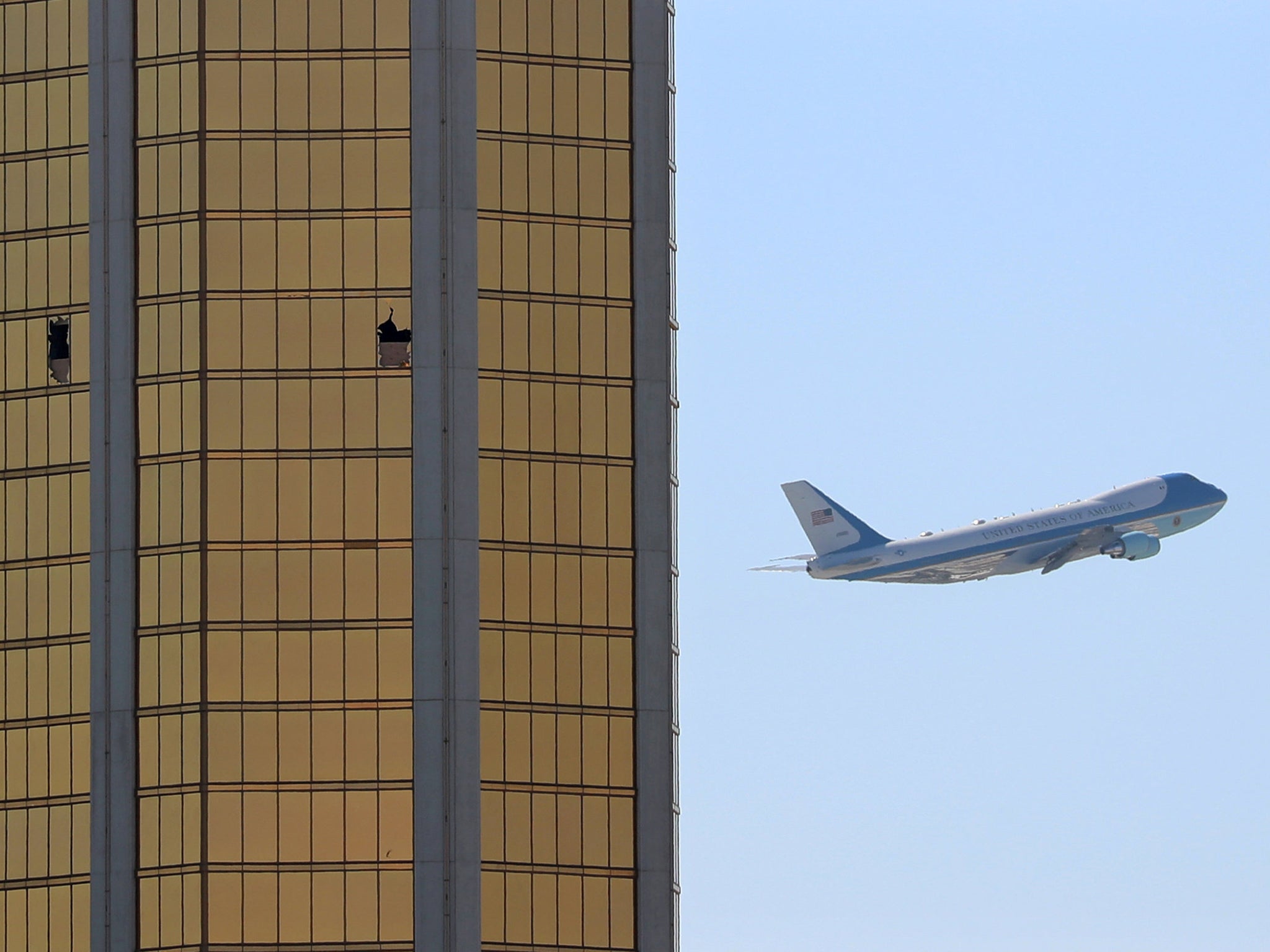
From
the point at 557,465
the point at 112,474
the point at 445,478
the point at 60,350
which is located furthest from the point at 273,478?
the point at 557,465

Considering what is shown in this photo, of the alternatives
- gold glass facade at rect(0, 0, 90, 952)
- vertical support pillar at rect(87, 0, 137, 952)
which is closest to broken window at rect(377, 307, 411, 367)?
vertical support pillar at rect(87, 0, 137, 952)

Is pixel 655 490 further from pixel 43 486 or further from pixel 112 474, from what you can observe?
pixel 43 486

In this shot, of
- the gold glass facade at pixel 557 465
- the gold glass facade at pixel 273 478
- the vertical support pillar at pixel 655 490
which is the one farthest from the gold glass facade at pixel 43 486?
the vertical support pillar at pixel 655 490

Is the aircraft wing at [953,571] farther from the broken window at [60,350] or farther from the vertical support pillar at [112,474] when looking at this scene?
the vertical support pillar at [112,474]

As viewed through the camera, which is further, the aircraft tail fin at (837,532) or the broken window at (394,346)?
the aircraft tail fin at (837,532)

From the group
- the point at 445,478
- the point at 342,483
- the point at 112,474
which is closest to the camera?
the point at 445,478

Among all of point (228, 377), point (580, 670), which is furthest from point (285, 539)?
point (580, 670)

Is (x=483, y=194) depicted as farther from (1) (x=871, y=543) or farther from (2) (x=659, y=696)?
(1) (x=871, y=543)
